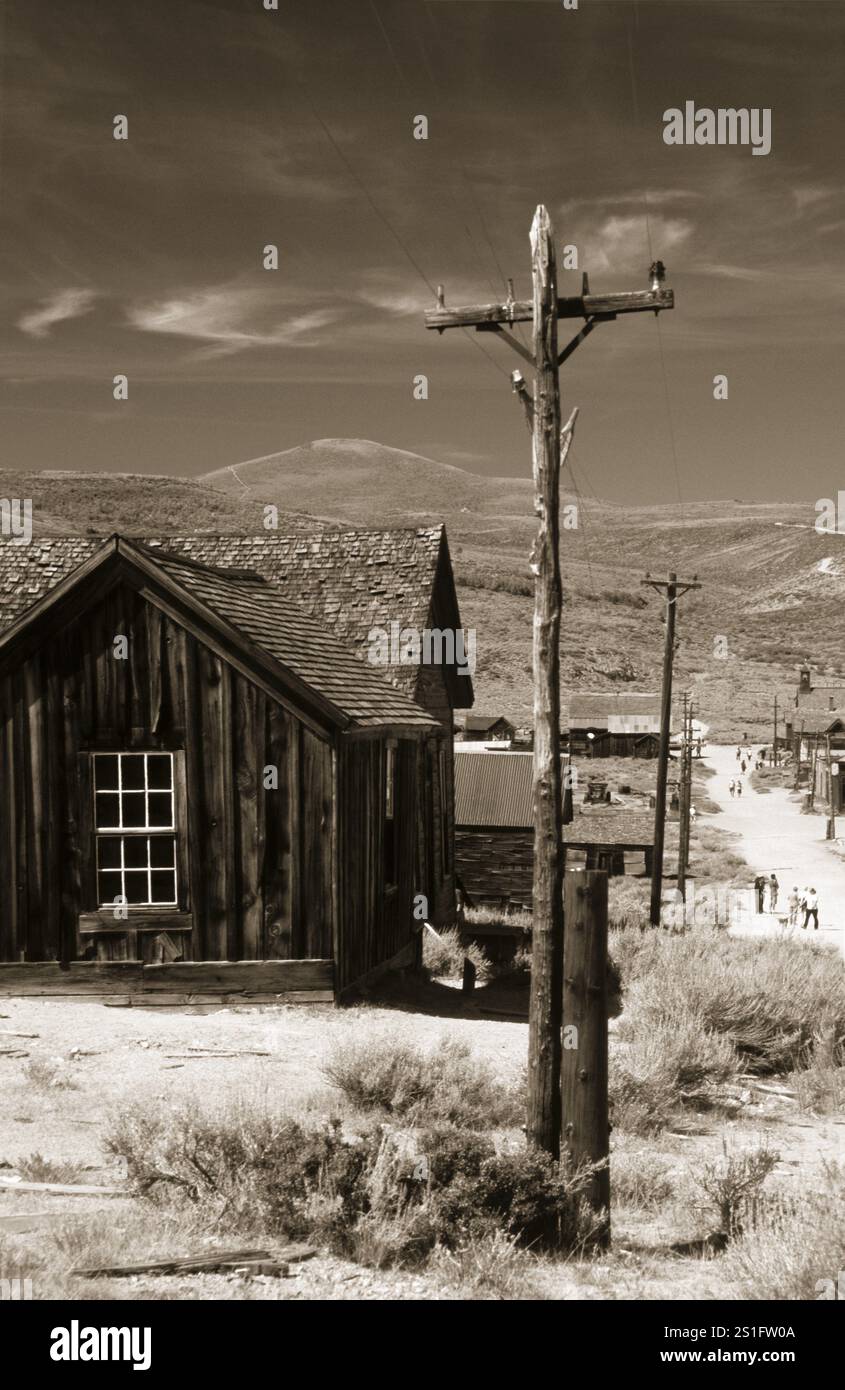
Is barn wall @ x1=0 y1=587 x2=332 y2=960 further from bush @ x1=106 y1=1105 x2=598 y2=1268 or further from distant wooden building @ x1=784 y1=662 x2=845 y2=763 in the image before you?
distant wooden building @ x1=784 y1=662 x2=845 y2=763

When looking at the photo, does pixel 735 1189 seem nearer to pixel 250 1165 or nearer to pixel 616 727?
pixel 250 1165

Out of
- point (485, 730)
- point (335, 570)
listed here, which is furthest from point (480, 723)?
point (335, 570)

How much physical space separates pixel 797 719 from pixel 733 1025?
60.9 meters

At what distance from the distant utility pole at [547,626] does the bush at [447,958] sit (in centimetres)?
856

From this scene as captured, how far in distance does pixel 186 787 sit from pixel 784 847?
3435cm

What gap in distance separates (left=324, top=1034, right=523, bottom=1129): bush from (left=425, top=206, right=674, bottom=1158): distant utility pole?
5.22ft

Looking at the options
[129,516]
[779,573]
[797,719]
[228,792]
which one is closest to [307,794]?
[228,792]

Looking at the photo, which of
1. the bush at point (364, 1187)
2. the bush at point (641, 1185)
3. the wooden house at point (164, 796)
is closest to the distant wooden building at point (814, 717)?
the wooden house at point (164, 796)

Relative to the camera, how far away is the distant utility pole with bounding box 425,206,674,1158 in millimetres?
6848

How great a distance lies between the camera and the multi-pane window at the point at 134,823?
1220cm

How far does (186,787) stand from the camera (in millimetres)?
12109

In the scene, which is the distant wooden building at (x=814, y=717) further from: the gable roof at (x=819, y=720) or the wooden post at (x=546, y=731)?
the wooden post at (x=546, y=731)

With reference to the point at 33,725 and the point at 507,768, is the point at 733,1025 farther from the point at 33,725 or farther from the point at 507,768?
the point at 507,768

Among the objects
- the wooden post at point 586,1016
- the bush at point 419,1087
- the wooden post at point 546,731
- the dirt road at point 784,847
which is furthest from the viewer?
the dirt road at point 784,847
